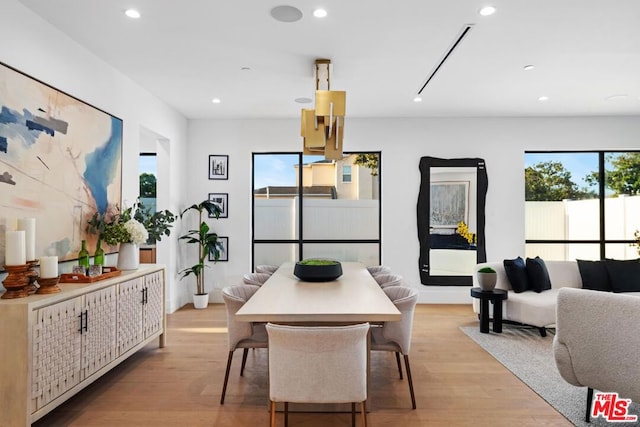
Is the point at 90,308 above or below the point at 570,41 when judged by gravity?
below

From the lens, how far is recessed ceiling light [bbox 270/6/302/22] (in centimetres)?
298

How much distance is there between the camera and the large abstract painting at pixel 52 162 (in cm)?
277

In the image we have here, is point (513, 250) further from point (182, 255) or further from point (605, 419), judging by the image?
point (182, 255)

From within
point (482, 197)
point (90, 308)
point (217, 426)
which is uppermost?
point (482, 197)

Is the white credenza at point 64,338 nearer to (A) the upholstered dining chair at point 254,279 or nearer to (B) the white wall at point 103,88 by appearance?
(A) the upholstered dining chair at point 254,279

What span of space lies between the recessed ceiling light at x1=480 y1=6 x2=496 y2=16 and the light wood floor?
278cm

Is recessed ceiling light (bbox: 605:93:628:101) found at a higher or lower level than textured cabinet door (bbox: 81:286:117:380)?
higher

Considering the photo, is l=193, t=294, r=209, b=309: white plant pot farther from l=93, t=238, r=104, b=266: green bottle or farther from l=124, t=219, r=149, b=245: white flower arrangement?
l=93, t=238, r=104, b=266: green bottle

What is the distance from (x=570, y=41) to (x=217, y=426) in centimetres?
401

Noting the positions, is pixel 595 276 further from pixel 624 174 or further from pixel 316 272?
pixel 316 272

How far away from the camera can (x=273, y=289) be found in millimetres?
3082

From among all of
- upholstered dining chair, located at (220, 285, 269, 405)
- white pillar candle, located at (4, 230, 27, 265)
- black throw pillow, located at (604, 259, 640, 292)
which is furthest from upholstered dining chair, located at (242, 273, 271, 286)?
black throw pillow, located at (604, 259, 640, 292)

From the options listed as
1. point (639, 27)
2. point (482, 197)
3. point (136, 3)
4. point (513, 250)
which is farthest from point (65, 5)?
point (513, 250)

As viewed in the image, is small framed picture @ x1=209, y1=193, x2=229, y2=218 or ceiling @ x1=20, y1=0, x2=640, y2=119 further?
small framed picture @ x1=209, y1=193, x2=229, y2=218
